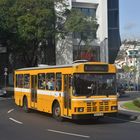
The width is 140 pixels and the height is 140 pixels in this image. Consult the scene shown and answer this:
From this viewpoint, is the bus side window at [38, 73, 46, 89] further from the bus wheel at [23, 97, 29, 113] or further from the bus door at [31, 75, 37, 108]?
the bus wheel at [23, 97, 29, 113]

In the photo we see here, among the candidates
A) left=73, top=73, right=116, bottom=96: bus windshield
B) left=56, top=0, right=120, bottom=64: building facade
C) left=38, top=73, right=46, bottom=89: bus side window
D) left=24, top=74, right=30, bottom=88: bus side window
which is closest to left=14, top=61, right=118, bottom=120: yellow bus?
left=73, top=73, right=116, bottom=96: bus windshield

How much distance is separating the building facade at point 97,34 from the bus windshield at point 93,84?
4829cm

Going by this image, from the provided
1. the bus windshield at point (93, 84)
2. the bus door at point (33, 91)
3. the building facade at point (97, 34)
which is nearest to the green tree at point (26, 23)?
the building facade at point (97, 34)

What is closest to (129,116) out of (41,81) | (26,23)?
(41,81)

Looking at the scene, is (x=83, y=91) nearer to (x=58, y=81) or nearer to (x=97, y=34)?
(x=58, y=81)

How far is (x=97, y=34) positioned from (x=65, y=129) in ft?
187

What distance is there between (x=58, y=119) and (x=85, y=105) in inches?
88.4

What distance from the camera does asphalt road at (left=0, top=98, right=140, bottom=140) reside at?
16.7 metres

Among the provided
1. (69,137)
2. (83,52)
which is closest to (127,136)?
(69,137)

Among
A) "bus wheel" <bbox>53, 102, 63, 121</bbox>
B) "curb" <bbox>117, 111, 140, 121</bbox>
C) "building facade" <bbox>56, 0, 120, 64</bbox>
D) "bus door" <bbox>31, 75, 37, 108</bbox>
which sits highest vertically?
"building facade" <bbox>56, 0, 120, 64</bbox>

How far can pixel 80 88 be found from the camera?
21281 mm

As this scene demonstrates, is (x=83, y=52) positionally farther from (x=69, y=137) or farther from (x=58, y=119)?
(x=69, y=137)

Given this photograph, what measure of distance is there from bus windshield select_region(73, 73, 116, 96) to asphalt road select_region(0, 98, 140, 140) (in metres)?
1.34

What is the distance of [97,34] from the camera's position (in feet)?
248
